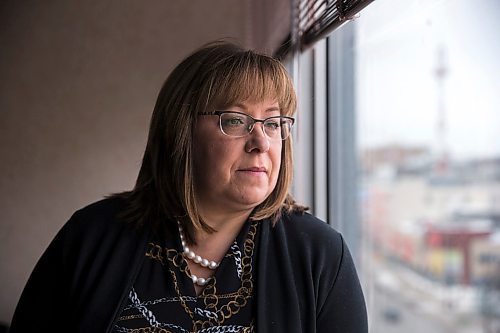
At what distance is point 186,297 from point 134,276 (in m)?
0.12

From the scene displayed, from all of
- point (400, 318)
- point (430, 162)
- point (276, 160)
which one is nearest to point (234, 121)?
point (276, 160)

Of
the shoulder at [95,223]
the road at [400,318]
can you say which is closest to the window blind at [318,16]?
the shoulder at [95,223]

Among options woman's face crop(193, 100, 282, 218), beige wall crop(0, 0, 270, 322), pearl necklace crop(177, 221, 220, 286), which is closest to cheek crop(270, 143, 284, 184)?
woman's face crop(193, 100, 282, 218)

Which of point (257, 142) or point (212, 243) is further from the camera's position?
point (212, 243)

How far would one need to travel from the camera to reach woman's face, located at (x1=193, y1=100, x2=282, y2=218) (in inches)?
45.8

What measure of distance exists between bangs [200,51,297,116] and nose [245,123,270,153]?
0.07 m

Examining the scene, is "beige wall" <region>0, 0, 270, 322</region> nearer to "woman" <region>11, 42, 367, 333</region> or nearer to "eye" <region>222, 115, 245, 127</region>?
"woman" <region>11, 42, 367, 333</region>

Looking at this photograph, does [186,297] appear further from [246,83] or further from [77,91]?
[77,91]

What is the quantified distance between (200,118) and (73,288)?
46 centimetres

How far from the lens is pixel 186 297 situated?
1.18 meters

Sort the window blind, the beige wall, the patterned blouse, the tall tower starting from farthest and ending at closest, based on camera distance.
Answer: the beige wall
the tall tower
the window blind
the patterned blouse

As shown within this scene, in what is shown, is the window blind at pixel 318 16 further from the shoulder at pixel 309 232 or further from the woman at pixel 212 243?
the shoulder at pixel 309 232

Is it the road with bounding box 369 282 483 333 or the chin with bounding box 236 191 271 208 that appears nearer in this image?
the chin with bounding box 236 191 271 208

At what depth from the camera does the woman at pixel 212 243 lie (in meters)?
1.17
